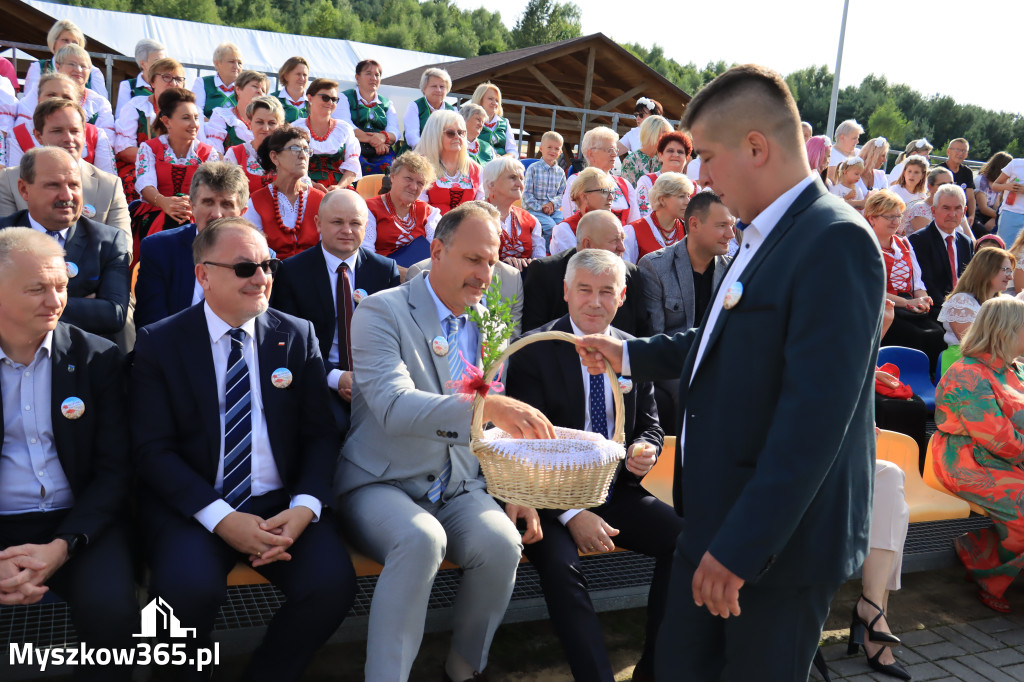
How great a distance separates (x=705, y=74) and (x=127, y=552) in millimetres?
89990

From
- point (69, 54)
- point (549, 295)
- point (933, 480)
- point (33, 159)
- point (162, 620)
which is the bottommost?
point (933, 480)

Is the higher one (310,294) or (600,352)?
(600,352)

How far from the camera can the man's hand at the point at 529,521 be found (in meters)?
3.21

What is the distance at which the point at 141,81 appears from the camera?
7.07 m

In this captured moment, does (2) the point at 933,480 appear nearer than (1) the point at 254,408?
No

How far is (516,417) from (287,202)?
3114 mm

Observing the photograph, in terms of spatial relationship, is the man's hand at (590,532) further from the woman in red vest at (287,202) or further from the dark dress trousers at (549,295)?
the woman in red vest at (287,202)

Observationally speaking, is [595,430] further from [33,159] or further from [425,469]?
[33,159]

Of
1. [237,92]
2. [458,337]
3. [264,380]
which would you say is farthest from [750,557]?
[237,92]

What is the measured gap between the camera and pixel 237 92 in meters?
7.05

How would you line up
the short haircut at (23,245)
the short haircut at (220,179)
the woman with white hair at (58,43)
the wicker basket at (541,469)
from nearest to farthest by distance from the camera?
the wicker basket at (541,469)
the short haircut at (23,245)
the short haircut at (220,179)
the woman with white hair at (58,43)

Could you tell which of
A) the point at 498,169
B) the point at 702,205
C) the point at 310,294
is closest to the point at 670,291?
the point at 702,205

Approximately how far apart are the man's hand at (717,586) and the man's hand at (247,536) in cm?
158

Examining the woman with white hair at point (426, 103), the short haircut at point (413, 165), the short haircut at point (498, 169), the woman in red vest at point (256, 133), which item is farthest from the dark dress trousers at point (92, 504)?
the woman with white hair at point (426, 103)
